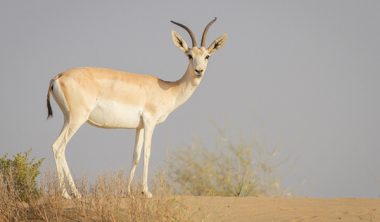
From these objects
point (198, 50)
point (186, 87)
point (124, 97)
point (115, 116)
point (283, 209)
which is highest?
point (198, 50)

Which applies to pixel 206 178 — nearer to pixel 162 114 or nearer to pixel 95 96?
pixel 162 114

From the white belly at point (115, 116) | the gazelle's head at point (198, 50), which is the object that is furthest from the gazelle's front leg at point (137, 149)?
the gazelle's head at point (198, 50)

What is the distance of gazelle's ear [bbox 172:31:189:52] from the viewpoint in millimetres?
14070

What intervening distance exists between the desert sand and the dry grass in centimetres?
69

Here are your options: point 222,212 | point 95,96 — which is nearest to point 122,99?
point 95,96

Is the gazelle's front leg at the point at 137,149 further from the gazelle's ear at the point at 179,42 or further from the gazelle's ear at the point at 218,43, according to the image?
the gazelle's ear at the point at 218,43

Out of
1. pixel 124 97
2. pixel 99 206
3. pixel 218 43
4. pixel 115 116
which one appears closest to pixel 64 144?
pixel 115 116

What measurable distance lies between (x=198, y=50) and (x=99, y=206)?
5.35 meters

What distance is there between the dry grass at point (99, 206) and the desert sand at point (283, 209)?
0.69 metres

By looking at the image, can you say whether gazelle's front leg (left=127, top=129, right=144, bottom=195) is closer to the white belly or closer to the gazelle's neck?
the white belly

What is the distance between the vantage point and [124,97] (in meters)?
13.2

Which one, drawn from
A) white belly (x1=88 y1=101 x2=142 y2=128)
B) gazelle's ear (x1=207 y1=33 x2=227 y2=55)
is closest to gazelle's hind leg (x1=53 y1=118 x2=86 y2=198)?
white belly (x1=88 y1=101 x2=142 y2=128)

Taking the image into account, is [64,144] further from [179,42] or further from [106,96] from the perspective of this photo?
[179,42]

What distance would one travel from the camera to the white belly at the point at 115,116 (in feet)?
42.1
